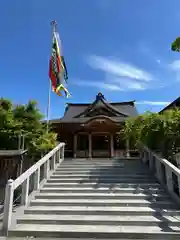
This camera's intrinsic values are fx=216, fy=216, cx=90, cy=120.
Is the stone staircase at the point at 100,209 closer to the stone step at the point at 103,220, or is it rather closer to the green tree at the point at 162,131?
the stone step at the point at 103,220

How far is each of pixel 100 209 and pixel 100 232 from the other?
1193 millimetres

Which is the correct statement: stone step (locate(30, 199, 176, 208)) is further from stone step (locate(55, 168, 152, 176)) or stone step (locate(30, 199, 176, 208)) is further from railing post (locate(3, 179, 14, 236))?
stone step (locate(55, 168, 152, 176))

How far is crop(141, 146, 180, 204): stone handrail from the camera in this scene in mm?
6359

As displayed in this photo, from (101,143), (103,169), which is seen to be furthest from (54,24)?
(101,143)

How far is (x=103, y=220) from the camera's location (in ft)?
16.8

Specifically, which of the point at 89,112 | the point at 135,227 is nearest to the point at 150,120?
the point at 135,227

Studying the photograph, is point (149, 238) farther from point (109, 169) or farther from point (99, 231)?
point (109, 169)

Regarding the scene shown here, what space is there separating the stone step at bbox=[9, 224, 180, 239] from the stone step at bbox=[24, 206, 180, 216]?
2.13 ft

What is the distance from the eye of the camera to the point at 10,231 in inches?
186

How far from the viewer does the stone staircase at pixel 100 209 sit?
463cm

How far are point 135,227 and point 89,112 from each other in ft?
49.6

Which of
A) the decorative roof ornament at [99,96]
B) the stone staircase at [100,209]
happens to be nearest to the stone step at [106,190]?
the stone staircase at [100,209]

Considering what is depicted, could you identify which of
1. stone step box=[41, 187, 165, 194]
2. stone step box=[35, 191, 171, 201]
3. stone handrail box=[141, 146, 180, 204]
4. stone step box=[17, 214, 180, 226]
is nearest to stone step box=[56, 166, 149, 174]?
stone handrail box=[141, 146, 180, 204]

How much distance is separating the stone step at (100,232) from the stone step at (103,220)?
0.52ft
